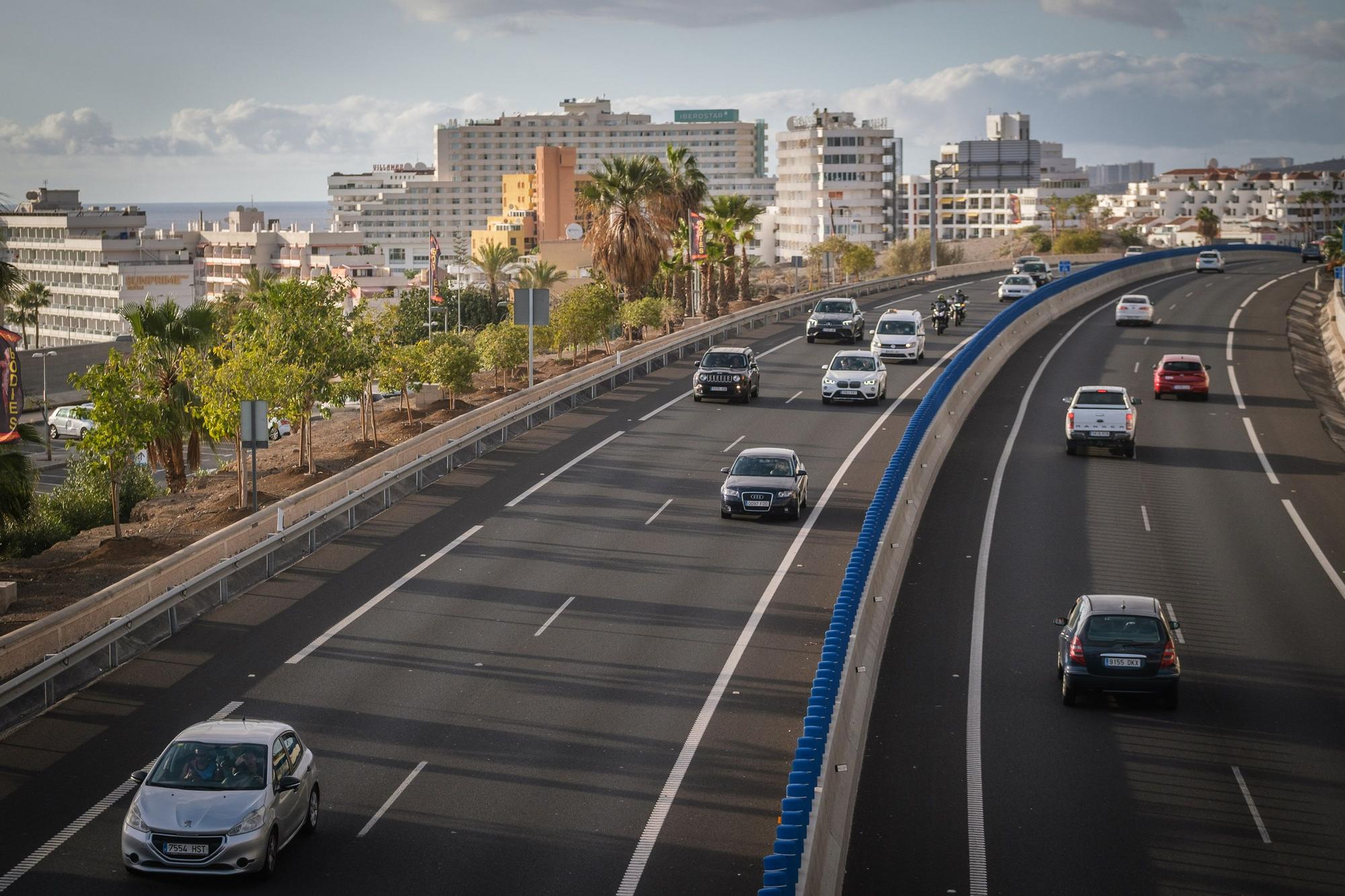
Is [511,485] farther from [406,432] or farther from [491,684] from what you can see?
[491,684]

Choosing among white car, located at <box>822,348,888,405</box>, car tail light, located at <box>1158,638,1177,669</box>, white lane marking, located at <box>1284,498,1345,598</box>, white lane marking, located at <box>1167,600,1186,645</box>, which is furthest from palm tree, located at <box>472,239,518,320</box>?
car tail light, located at <box>1158,638,1177,669</box>

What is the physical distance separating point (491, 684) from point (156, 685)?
15.7 ft

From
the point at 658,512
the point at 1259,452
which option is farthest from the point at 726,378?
the point at 1259,452

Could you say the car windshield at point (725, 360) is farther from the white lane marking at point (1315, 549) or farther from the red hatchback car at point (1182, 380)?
the white lane marking at point (1315, 549)

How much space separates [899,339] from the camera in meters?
52.2

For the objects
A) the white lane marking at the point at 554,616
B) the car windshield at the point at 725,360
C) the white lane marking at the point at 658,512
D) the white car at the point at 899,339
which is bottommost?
the white lane marking at the point at 554,616

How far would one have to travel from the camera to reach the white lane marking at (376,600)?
2153 centimetres

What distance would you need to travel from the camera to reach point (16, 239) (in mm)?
174625

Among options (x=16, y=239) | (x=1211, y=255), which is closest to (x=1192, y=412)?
(x=1211, y=255)

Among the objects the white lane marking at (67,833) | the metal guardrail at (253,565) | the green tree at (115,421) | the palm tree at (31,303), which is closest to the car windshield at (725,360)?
the metal guardrail at (253,565)

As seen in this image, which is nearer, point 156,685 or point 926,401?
point 156,685

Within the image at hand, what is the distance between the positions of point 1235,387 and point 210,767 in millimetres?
41001

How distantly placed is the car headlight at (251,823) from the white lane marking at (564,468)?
1690cm

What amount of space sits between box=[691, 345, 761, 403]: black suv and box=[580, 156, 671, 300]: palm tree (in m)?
27.6
